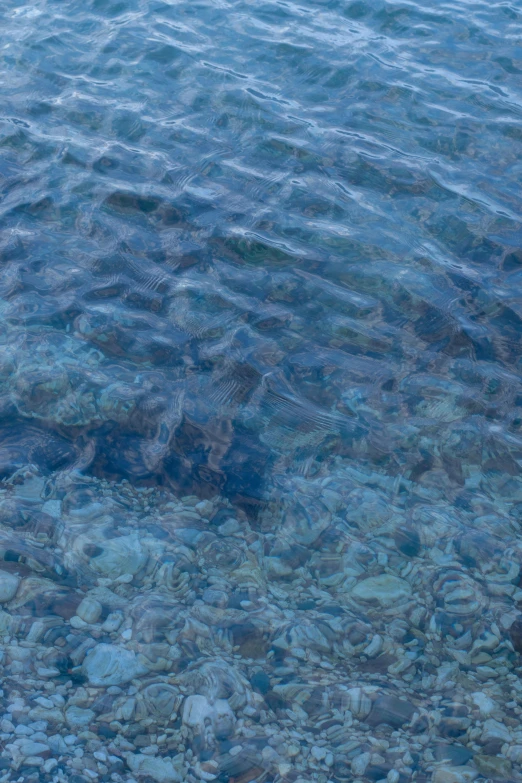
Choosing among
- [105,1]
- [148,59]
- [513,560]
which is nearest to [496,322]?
[513,560]

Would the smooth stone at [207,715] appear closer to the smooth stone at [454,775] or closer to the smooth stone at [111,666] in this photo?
the smooth stone at [111,666]

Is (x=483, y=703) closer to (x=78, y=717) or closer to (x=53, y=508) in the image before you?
(x=78, y=717)

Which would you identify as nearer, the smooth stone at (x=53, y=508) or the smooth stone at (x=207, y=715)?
the smooth stone at (x=207, y=715)

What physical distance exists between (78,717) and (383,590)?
1.34 meters

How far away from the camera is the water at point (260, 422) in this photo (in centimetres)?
258

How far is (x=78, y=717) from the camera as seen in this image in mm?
2492

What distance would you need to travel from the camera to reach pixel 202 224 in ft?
15.8

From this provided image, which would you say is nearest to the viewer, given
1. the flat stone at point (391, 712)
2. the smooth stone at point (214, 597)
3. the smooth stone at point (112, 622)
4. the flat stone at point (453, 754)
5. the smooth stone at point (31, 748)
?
the smooth stone at point (31, 748)

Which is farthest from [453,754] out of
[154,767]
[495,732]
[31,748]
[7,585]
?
[7,585]

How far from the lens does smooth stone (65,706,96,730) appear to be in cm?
247

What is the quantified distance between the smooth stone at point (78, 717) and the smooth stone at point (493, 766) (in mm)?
1385

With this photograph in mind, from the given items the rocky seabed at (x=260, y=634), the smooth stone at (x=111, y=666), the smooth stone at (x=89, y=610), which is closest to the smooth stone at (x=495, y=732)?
the rocky seabed at (x=260, y=634)

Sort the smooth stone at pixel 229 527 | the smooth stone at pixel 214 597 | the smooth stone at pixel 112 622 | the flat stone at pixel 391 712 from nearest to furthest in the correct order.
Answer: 1. the flat stone at pixel 391 712
2. the smooth stone at pixel 112 622
3. the smooth stone at pixel 214 597
4. the smooth stone at pixel 229 527

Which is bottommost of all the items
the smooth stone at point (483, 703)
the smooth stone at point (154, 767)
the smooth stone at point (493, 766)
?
the smooth stone at point (154, 767)
